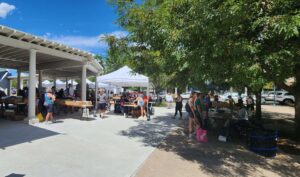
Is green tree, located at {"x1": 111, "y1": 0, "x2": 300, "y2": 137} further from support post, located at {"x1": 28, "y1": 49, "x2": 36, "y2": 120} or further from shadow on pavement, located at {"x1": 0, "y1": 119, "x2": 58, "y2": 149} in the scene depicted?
support post, located at {"x1": 28, "y1": 49, "x2": 36, "y2": 120}

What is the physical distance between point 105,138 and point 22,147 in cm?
255

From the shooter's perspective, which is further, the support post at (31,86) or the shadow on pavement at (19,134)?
the support post at (31,86)

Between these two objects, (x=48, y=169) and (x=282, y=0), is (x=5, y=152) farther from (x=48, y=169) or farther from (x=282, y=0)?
(x=282, y=0)

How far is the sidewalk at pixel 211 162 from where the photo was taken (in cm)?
598

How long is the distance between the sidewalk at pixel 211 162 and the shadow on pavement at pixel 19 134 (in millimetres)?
3775

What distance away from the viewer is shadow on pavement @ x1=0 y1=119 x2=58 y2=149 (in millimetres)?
7612

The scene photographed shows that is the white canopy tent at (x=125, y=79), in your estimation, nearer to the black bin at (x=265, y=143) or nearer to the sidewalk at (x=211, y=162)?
the sidewalk at (x=211, y=162)

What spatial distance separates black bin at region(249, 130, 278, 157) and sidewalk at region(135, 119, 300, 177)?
8.7 inches

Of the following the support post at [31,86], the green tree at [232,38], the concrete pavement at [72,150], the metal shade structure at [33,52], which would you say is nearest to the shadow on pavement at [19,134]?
the concrete pavement at [72,150]

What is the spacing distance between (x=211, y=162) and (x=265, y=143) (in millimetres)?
2135

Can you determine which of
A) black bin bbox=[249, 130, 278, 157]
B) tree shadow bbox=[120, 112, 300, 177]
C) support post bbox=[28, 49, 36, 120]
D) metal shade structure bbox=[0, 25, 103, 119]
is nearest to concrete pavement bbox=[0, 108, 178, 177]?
tree shadow bbox=[120, 112, 300, 177]

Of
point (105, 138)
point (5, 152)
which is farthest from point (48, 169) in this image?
point (105, 138)

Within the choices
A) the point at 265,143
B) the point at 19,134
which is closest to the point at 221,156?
the point at 265,143

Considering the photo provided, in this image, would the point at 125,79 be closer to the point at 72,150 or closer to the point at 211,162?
the point at 72,150
